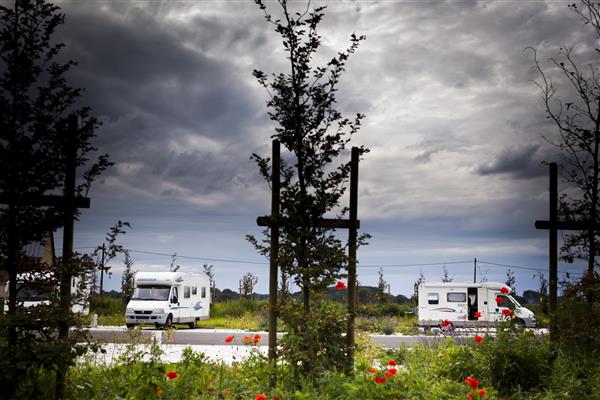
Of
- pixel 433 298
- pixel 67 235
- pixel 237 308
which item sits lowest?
pixel 237 308

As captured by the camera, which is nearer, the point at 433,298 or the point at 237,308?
the point at 433,298

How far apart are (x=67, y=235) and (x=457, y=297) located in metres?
22.5

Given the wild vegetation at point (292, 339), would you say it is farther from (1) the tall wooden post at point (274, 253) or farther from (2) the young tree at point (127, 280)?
(2) the young tree at point (127, 280)

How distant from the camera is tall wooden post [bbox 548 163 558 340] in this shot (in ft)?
33.8

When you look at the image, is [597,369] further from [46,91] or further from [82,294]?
[46,91]

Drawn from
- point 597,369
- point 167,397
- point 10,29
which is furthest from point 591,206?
point 10,29

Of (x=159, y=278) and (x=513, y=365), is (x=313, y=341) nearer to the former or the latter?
(x=513, y=365)

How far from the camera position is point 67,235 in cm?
802

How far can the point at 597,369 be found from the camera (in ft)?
28.7

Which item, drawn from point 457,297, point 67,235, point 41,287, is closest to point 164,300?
point 457,297

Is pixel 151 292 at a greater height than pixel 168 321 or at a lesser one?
greater

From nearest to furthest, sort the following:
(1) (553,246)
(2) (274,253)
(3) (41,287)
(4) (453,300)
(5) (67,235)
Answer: (3) (41,287) → (5) (67,235) → (2) (274,253) → (1) (553,246) → (4) (453,300)

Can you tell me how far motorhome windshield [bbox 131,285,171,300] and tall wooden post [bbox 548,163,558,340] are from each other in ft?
56.9

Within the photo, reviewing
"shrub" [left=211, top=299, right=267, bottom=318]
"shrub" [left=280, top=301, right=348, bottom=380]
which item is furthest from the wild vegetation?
"shrub" [left=211, top=299, right=267, bottom=318]
